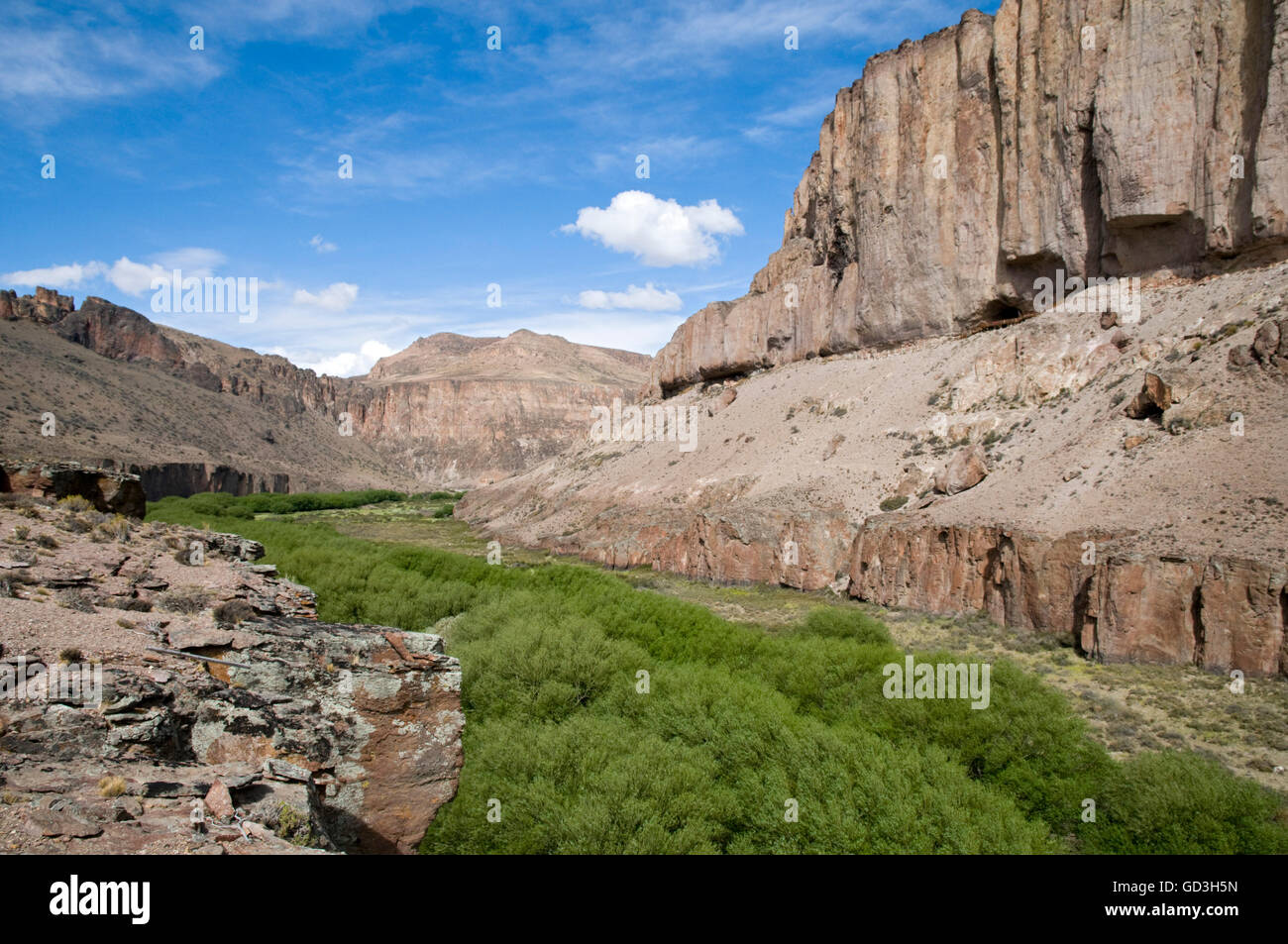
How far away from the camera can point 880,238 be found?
46.2 metres

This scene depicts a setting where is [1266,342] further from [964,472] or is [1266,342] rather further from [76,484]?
[76,484]

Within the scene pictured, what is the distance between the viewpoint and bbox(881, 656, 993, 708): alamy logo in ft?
44.2

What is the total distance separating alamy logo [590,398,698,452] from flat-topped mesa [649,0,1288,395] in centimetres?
777

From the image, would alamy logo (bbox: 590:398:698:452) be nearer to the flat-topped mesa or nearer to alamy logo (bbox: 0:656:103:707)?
the flat-topped mesa

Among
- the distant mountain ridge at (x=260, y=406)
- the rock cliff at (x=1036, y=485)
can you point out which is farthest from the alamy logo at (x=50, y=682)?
the distant mountain ridge at (x=260, y=406)

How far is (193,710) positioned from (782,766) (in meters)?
7.45

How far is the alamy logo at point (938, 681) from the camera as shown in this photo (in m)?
13.5

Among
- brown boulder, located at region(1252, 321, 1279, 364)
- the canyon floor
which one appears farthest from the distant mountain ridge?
brown boulder, located at region(1252, 321, 1279, 364)

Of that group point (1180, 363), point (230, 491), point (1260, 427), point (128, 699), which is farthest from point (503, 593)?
point (230, 491)

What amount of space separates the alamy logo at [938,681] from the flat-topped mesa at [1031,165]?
88.6ft
